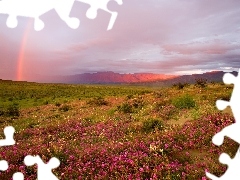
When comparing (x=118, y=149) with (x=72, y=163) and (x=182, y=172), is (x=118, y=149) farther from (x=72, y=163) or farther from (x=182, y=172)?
(x=182, y=172)

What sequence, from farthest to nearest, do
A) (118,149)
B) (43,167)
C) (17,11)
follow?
(118,149) → (17,11) → (43,167)

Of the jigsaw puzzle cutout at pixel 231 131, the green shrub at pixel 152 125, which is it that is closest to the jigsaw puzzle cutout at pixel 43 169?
the jigsaw puzzle cutout at pixel 231 131

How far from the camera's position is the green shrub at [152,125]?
47.5 ft

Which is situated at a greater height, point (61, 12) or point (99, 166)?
point (61, 12)

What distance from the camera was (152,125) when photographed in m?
14.7

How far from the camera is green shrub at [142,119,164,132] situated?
47.5ft

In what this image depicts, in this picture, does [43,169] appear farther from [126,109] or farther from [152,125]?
[126,109]

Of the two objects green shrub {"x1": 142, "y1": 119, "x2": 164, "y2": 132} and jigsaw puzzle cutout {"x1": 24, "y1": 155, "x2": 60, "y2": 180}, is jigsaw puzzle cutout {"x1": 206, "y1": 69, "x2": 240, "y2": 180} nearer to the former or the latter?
jigsaw puzzle cutout {"x1": 24, "y1": 155, "x2": 60, "y2": 180}

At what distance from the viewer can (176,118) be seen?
16.9m

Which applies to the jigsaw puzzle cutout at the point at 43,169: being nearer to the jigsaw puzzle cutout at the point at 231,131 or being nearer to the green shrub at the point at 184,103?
the jigsaw puzzle cutout at the point at 231,131

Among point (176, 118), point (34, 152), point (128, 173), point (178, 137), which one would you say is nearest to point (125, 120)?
point (176, 118)

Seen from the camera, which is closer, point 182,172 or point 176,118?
point 182,172

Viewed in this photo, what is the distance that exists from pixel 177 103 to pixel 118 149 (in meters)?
10.6

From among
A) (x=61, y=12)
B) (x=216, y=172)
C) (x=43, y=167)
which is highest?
(x=61, y=12)
